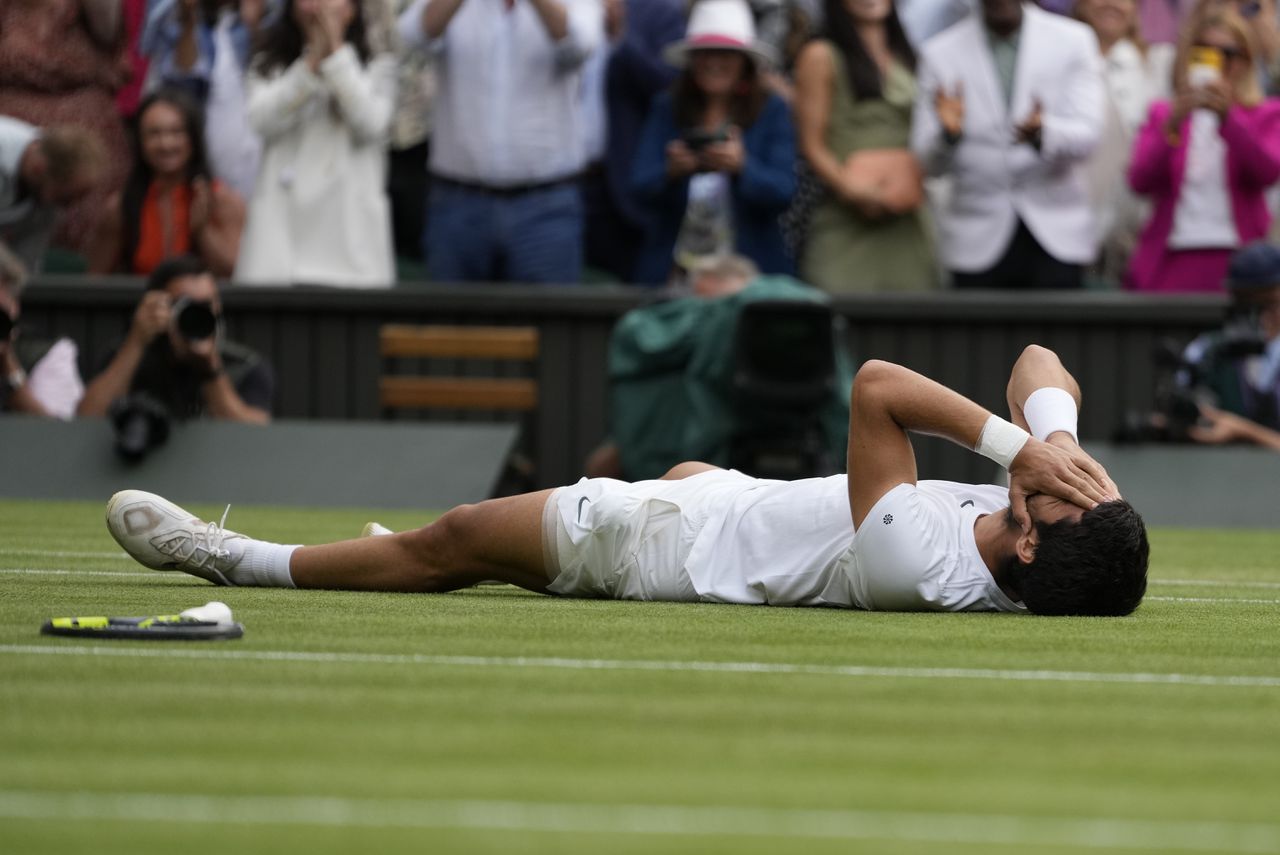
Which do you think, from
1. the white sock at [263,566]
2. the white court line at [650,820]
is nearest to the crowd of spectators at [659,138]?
the white sock at [263,566]

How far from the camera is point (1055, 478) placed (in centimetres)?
602

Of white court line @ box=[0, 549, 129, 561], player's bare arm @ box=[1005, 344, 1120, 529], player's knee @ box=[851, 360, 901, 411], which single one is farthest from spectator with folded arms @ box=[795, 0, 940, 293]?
player's knee @ box=[851, 360, 901, 411]

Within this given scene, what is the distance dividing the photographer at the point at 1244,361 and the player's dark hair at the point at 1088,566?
642cm

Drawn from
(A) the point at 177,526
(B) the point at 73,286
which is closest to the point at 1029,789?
(A) the point at 177,526

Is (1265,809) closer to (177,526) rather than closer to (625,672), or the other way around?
(625,672)

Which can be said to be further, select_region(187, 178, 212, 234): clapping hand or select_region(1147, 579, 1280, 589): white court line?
select_region(187, 178, 212, 234): clapping hand

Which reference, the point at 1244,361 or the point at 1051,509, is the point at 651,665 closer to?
the point at 1051,509

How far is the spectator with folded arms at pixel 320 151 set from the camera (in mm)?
Answer: 13234

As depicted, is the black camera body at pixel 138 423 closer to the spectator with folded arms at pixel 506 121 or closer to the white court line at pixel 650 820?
the spectator with folded arms at pixel 506 121

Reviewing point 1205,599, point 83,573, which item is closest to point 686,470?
point 1205,599

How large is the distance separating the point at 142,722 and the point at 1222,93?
9921mm

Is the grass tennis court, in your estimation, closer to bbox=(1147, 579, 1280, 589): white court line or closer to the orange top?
bbox=(1147, 579, 1280, 589): white court line

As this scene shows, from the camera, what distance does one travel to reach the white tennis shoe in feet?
22.0

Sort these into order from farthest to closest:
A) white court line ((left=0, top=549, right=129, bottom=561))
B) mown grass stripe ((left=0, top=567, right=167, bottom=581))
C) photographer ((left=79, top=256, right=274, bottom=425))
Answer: photographer ((left=79, top=256, right=274, bottom=425))
white court line ((left=0, top=549, right=129, bottom=561))
mown grass stripe ((left=0, top=567, right=167, bottom=581))
